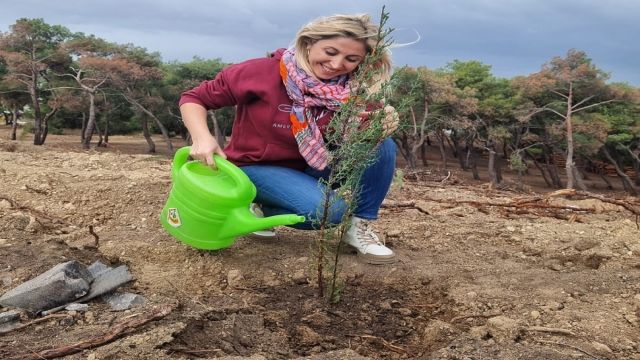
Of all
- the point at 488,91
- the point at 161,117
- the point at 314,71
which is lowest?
the point at 161,117

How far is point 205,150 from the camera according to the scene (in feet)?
7.02

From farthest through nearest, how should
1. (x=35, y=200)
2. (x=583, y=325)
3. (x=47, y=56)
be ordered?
(x=47, y=56) → (x=35, y=200) → (x=583, y=325)

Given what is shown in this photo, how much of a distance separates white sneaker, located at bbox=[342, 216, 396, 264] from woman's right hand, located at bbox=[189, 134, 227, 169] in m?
0.67

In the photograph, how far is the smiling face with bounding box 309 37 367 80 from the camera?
213 cm

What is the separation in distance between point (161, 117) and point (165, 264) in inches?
735

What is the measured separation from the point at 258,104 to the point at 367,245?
0.79 meters

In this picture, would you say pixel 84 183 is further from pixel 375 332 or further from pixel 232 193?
pixel 375 332

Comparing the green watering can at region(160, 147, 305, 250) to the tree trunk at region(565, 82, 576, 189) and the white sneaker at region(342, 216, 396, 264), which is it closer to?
the white sneaker at region(342, 216, 396, 264)

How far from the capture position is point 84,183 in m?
3.82

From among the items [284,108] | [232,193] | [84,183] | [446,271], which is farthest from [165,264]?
[84,183]

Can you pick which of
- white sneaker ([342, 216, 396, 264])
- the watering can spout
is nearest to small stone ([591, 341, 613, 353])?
white sneaker ([342, 216, 396, 264])

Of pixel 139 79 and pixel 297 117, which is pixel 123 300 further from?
pixel 139 79

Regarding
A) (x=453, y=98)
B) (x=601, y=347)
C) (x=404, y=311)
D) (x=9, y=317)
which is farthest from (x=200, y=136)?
(x=453, y=98)

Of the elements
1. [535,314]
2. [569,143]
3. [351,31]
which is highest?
[351,31]
